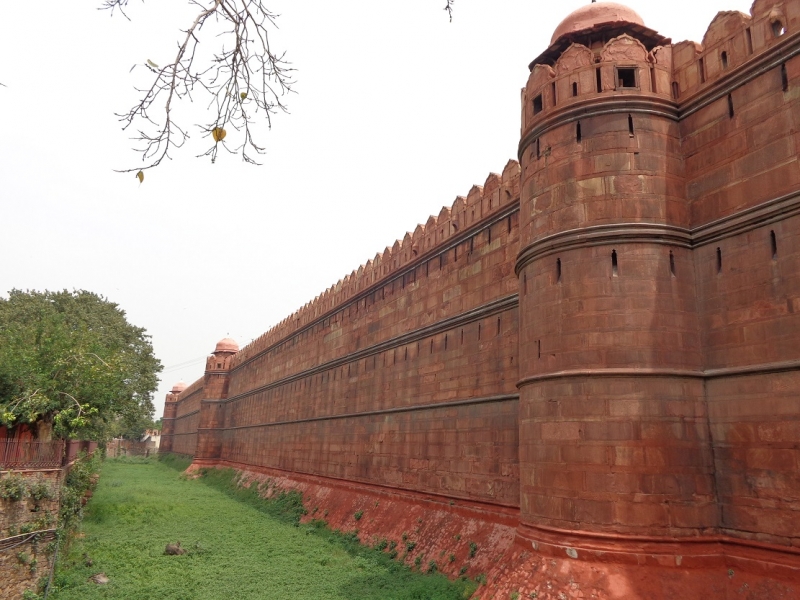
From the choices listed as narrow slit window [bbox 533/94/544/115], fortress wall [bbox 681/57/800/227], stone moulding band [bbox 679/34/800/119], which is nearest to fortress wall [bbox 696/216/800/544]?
fortress wall [bbox 681/57/800/227]

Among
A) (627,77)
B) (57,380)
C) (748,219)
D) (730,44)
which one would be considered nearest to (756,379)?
(748,219)

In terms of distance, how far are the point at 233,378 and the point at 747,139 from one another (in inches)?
1345

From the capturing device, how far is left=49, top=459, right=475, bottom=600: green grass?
10.7 meters

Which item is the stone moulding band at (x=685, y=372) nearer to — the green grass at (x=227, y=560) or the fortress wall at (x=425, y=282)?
the fortress wall at (x=425, y=282)

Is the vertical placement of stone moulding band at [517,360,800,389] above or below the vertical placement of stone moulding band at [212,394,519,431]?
above

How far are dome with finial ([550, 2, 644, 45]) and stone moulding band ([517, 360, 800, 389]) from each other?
18.2 feet

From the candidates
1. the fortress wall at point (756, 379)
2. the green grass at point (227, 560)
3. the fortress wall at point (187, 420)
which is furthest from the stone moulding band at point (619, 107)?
the fortress wall at point (187, 420)

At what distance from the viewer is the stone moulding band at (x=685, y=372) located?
678cm

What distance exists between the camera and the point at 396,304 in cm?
1656

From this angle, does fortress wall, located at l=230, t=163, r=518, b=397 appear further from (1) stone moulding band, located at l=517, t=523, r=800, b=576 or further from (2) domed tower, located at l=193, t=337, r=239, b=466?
(2) domed tower, located at l=193, t=337, r=239, b=466

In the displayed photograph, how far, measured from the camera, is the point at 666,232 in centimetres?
807

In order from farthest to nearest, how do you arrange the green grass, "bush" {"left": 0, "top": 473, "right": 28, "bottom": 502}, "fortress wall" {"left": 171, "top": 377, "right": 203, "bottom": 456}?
"fortress wall" {"left": 171, "top": 377, "right": 203, "bottom": 456} < "bush" {"left": 0, "top": 473, "right": 28, "bottom": 502} < the green grass

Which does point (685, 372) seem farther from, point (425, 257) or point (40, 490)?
point (40, 490)

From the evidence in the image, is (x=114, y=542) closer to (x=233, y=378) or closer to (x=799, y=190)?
(x=799, y=190)
